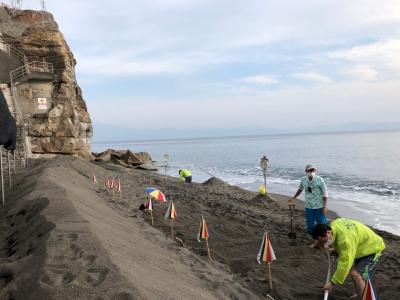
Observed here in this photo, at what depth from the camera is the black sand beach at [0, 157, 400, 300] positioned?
14.1ft

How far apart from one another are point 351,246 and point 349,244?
0.06 metres

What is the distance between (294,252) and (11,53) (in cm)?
2948

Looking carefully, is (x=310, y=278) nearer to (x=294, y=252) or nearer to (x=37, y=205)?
(x=294, y=252)

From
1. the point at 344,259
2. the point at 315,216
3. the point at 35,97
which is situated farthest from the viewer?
the point at 35,97

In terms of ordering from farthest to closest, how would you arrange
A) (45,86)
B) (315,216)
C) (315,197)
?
(45,86)
(315,216)
(315,197)

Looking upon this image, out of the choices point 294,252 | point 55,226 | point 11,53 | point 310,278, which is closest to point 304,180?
point 294,252

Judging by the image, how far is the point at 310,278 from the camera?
6793 mm

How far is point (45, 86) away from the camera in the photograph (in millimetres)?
28594

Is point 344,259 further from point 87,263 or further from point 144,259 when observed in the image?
point 87,263

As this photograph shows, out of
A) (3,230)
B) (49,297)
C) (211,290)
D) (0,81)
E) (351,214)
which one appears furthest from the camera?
(0,81)

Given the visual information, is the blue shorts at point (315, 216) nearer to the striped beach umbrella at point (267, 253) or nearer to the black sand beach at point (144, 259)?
the black sand beach at point (144, 259)

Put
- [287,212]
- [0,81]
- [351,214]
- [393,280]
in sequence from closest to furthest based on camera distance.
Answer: [393,280] < [287,212] < [351,214] < [0,81]

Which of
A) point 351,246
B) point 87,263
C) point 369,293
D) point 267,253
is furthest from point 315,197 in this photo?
point 87,263

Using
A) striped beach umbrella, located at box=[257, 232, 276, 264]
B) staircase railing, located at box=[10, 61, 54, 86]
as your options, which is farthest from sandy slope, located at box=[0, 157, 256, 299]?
staircase railing, located at box=[10, 61, 54, 86]
